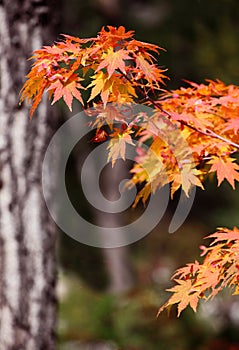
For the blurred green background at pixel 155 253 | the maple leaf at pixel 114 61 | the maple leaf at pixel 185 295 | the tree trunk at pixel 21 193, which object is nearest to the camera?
the maple leaf at pixel 114 61

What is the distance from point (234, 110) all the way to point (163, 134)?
291 mm

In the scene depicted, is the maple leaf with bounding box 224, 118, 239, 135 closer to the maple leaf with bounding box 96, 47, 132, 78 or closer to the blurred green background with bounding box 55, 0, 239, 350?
the maple leaf with bounding box 96, 47, 132, 78

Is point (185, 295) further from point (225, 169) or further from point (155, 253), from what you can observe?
point (155, 253)

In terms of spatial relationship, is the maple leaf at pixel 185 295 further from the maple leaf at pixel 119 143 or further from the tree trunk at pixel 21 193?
the tree trunk at pixel 21 193

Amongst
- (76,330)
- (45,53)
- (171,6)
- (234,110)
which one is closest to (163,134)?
(234,110)

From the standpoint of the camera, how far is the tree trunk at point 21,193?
3.06 metres

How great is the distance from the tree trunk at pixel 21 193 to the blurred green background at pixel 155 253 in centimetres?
232

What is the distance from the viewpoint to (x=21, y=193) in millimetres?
3090

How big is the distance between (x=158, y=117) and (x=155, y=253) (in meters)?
7.66

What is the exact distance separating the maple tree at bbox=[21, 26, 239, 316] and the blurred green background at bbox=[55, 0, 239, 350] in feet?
10.4

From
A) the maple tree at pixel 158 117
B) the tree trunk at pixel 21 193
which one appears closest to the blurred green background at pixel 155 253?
the tree trunk at pixel 21 193

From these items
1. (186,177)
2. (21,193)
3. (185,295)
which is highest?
(21,193)

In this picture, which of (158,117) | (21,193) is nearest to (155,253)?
(21,193)

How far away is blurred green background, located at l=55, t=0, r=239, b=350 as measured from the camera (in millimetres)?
5508
